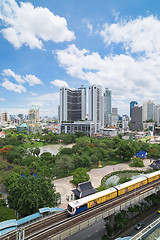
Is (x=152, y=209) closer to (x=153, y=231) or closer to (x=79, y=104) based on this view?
(x=153, y=231)

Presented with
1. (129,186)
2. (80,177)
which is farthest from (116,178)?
(129,186)

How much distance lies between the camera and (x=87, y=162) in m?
36.8

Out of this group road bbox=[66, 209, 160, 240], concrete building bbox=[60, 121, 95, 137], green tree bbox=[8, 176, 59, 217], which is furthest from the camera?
concrete building bbox=[60, 121, 95, 137]

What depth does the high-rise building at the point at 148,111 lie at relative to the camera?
158 m

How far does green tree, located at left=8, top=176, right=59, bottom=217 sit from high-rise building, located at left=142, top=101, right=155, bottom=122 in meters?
163

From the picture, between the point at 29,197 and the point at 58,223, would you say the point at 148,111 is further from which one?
the point at 58,223

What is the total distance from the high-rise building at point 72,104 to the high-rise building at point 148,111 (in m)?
86.1

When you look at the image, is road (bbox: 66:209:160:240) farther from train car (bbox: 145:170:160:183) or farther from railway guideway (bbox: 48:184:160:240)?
train car (bbox: 145:170:160:183)

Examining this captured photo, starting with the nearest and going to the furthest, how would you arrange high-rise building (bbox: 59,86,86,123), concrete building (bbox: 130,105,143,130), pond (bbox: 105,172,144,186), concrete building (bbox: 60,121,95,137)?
pond (bbox: 105,172,144,186), concrete building (bbox: 60,121,95,137), high-rise building (bbox: 59,86,86,123), concrete building (bbox: 130,105,143,130)

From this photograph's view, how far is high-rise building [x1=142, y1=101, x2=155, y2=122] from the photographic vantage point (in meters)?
158

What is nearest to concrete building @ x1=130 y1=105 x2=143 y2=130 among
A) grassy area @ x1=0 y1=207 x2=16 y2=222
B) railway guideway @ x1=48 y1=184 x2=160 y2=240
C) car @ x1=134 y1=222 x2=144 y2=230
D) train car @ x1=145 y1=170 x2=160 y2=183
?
train car @ x1=145 y1=170 x2=160 y2=183

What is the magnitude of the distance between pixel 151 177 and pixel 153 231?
35.4ft

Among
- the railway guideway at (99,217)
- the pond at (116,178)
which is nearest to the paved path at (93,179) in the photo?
the pond at (116,178)

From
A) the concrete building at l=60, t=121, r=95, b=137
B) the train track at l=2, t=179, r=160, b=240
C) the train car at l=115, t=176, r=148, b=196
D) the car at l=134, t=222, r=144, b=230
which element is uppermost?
the concrete building at l=60, t=121, r=95, b=137
